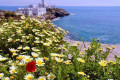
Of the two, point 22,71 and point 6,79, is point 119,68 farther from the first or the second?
point 6,79


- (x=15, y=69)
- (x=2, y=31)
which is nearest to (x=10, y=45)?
(x=2, y=31)

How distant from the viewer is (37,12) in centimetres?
5191

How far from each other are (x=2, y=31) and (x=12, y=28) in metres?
0.43

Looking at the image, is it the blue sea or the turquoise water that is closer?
the blue sea

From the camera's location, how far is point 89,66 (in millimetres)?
2561

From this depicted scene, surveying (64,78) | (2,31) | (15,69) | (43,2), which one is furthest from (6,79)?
(43,2)

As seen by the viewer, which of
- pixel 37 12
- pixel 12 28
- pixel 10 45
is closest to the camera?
pixel 10 45

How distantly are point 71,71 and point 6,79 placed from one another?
0.87 metres

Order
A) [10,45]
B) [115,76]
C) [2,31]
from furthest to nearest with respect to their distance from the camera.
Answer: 1. [2,31]
2. [10,45]
3. [115,76]

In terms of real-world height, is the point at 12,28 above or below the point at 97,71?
above

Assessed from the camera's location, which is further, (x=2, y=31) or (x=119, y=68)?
(x=2, y=31)

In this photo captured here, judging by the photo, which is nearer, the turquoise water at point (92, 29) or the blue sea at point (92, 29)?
the blue sea at point (92, 29)

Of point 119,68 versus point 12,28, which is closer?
point 119,68

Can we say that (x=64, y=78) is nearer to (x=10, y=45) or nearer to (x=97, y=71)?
(x=97, y=71)
